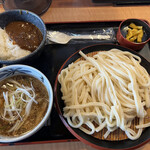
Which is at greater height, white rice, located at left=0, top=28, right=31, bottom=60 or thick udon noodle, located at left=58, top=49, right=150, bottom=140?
white rice, located at left=0, top=28, right=31, bottom=60

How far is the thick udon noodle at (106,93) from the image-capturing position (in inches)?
34.0

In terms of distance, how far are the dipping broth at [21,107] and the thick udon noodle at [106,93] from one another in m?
0.17

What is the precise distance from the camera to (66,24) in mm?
1381

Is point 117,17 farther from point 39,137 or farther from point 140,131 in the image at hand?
point 39,137

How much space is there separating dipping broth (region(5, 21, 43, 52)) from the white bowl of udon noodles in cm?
28

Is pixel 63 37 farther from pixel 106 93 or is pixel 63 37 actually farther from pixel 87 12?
pixel 106 93

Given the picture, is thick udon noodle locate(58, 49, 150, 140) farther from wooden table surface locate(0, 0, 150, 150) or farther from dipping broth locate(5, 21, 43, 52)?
wooden table surface locate(0, 0, 150, 150)

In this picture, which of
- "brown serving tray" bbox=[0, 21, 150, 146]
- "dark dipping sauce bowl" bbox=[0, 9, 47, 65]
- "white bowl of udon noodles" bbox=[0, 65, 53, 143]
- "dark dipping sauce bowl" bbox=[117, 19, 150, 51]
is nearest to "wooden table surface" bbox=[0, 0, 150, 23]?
"brown serving tray" bbox=[0, 21, 150, 146]

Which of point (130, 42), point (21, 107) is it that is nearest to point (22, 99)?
point (21, 107)

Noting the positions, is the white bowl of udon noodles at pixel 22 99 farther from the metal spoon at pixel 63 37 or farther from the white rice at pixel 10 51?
the metal spoon at pixel 63 37

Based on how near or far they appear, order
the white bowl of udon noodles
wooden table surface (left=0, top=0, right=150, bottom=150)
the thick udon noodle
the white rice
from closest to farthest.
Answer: the white bowl of udon noodles
the thick udon noodle
the white rice
wooden table surface (left=0, top=0, right=150, bottom=150)

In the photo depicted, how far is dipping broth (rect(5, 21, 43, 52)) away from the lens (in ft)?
3.41

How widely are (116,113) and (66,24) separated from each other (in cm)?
96

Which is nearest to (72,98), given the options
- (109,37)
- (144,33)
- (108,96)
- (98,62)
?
(108,96)
